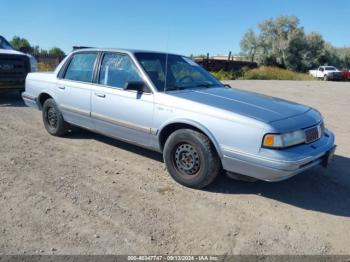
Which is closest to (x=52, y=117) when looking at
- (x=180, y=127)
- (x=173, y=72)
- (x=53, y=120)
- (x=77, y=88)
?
(x=53, y=120)

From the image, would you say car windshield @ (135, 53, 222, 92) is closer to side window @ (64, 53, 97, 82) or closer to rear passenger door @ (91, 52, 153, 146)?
rear passenger door @ (91, 52, 153, 146)

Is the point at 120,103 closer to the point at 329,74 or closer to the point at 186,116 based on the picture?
the point at 186,116

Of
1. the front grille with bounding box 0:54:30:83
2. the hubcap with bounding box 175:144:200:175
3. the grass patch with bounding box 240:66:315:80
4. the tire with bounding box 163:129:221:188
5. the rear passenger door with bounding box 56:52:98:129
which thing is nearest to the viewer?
the tire with bounding box 163:129:221:188

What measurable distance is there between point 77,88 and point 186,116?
2.21 metres

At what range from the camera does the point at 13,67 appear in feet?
31.6

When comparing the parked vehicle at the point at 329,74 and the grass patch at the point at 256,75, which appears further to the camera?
the parked vehicle at the point at 329,74

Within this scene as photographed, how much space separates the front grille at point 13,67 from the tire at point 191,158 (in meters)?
7.02

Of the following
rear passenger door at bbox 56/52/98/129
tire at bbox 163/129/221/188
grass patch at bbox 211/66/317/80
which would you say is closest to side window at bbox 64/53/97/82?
rear passenger door at bbox 56/52/98/129

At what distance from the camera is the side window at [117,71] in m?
4.78

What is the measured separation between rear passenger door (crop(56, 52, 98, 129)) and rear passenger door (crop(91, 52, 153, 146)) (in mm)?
190

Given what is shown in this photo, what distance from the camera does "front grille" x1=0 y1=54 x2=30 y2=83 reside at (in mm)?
9405

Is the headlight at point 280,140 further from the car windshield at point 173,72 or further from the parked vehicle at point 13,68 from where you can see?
the parked vehicle at point 13,68

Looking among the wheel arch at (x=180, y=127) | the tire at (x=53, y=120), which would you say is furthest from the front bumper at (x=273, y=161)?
the tire at (x=53, y=120)

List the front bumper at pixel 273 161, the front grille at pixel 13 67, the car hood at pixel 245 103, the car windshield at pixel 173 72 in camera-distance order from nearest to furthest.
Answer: the front bumper at pixel 273 161
the car hood at pixel 245 103
the car windshield at pixel 173 72
the front grille at pixel 13 67
